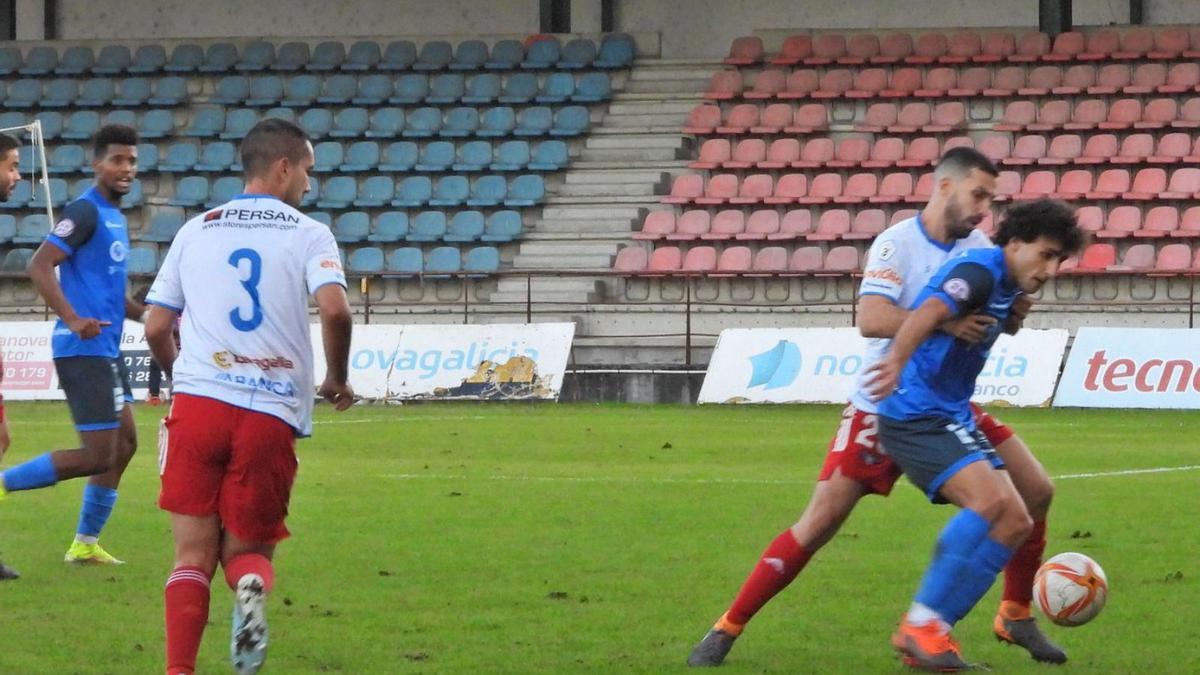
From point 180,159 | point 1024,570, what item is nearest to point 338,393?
point 1024,570

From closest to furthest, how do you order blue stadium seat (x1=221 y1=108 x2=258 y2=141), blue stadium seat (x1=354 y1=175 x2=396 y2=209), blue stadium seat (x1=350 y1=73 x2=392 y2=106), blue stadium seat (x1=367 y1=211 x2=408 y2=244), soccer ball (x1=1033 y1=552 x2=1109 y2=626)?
soccer ball (x1=1033 y1=552 x2=1109 y2=626), blue stadium seat (x1=367 y1=211 x2=408 y2=244), blue stadium seat (x1=354 y1=175 x2=396 y2=209), blue stadium seat (x1=221 y1=108 x2=258 y2=141), blue stadium seat (x1=350 y1=73 x2=392 y2=106)

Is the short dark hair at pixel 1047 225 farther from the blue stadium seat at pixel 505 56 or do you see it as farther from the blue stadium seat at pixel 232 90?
the blue stadium seat at pixel 232 90

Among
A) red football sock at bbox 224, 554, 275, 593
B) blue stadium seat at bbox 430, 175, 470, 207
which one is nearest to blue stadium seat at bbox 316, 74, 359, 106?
blue stadium seat at bbox 430, 175, 470, 207

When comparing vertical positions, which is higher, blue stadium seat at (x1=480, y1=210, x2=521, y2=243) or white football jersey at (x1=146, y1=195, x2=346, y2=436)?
white football jersey at (x1=146, y1=195, x2=346, y2=436)

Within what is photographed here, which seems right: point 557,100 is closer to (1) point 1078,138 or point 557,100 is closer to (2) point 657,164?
(2) point 657,164

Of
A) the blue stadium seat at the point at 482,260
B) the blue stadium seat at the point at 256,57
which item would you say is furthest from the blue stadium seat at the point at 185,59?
the blue stadium seat at the point at 482,260

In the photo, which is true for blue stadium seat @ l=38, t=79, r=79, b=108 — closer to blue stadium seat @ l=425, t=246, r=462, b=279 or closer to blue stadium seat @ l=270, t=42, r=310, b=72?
blue stadium seat @ l=270, t=42, r=310, b=72

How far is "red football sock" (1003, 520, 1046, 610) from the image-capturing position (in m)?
6.80

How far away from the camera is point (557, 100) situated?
32406 millimetres

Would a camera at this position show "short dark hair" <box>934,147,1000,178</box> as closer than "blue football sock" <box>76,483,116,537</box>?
Yes

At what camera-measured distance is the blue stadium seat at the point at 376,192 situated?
3116cm

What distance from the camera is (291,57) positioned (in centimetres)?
3481

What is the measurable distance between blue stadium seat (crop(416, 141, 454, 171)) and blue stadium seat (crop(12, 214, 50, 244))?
20.0 ft

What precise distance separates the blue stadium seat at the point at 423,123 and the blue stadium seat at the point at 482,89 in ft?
2.05
